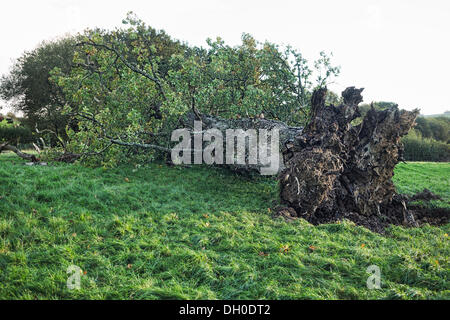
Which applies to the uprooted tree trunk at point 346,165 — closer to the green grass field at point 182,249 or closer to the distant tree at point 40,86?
the green grass field at point 182,249

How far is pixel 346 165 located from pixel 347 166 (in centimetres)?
7

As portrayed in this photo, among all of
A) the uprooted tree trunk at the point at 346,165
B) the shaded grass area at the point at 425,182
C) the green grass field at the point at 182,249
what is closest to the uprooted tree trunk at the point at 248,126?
the uprooted tree trunk at the point at 346,165

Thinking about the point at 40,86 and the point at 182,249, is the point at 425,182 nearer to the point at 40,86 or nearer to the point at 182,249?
the point at 182,249

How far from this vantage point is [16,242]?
14.7ft

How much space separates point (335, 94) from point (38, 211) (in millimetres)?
14576

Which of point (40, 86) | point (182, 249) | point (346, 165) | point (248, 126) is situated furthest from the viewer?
point (40, 86)

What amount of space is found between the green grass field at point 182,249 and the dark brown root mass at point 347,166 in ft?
3.30

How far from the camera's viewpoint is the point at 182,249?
15.1ft

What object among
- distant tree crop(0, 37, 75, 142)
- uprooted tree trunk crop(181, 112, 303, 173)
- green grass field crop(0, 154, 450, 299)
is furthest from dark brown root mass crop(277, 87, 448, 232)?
distant tree crop(0, 37, 75, 142)

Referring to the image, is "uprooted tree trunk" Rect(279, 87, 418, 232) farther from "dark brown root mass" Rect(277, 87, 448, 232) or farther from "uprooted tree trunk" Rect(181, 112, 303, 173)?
"uprooted tree trunk" Rect(181, 112, 303, 173)

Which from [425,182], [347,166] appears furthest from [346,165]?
[425,182]

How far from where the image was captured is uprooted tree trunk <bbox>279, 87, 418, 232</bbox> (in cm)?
704

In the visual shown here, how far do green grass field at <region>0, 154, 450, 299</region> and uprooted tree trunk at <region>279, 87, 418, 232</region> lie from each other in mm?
1013
